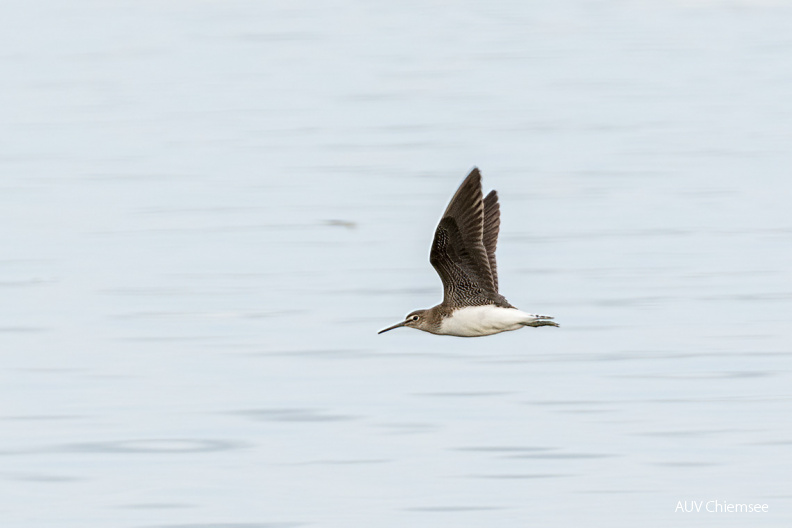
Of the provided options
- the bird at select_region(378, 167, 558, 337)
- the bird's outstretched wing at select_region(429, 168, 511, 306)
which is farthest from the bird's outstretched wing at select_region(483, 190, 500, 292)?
the bird's outstretched wing at select_region(429, 168, 511, 306)

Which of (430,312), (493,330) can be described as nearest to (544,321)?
(493,330)

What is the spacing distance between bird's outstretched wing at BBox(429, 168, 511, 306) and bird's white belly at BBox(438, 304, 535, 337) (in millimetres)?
114

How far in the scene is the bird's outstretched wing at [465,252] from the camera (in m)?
14.6

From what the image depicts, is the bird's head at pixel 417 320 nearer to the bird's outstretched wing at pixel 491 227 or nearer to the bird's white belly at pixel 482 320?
the bird's white belly at pixel 482 320

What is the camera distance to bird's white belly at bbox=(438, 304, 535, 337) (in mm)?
14477

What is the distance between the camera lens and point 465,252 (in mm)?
14906

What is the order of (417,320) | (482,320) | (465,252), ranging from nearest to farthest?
1. (482,320)
2. (465,252)
3. (417,320)

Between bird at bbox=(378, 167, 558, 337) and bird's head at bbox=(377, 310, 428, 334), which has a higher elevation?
bird at bbox=(378, 167, 558, 337)

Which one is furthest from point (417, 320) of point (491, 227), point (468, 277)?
point (491, 227)

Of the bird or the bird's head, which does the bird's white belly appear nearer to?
the bird

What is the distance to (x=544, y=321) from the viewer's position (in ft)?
46.7

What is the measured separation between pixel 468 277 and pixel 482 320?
54 cm

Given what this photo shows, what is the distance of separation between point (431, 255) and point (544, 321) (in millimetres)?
1491

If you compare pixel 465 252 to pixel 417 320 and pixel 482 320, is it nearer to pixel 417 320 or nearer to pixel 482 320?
pixel 482 320
